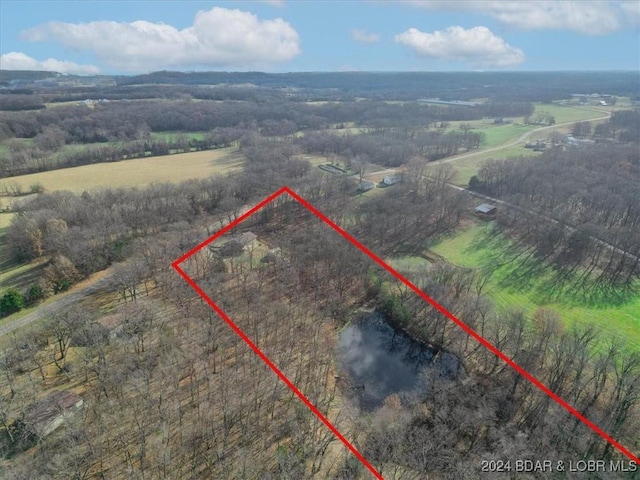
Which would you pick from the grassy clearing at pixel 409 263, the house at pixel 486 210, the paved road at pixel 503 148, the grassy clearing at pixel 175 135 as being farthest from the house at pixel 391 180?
the grassy clearing at pixel 175 135

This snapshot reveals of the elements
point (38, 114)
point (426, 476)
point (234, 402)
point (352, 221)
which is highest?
point (38, 114)

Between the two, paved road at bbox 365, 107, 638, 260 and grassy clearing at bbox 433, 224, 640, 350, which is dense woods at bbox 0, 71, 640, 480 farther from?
grassy clearing at bbox 433, 224, 640, 350

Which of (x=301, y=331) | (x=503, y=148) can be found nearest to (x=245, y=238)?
(x=301, y=331)

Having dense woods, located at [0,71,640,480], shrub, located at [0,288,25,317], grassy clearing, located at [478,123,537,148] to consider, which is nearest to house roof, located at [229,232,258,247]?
dense woods, located at [0,71,640,480]

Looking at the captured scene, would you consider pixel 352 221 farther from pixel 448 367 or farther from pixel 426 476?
pixel 426 476

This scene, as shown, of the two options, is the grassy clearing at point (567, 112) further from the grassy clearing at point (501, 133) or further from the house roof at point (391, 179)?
the house roof at point (391, 179)

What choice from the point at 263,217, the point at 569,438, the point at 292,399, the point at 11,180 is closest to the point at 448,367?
the point at 569,438
